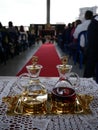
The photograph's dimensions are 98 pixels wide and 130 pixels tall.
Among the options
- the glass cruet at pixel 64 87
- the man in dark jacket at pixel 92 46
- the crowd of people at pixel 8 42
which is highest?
the glass cruet at pixel 64 87

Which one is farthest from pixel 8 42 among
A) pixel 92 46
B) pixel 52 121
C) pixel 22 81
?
pixel 52 121

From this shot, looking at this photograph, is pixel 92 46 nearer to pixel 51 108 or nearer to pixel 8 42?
pixel 51 108

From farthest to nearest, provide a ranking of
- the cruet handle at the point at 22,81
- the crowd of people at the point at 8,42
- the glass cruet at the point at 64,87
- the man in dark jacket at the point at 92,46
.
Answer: the crowd of people at the point at 8,42 < the man in dark jacket at the point at 92,46 < the cruet handle at the point at 22,81 < the glass cruet at the point at 64,87

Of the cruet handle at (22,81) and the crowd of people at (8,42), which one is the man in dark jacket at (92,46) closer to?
the cruet handle at (22,81)

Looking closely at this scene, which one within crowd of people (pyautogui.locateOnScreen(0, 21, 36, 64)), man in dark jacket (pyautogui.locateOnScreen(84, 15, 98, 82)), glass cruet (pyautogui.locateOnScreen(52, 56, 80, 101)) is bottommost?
crowd of people (pyautogui.locateOnScreen(0, 21, 36, 64))

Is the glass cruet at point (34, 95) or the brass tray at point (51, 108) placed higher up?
the glass cruet at point (34, 95)

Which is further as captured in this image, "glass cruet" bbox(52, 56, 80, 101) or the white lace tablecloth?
"glass cruet" bbox(52, 56, 80, 101)

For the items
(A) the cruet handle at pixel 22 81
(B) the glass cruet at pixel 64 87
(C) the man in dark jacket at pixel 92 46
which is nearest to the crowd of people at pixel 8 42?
(C) the man in dark jacket at pixel 92 46

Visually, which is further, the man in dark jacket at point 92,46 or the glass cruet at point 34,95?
the man in dark jacket at point 92,46

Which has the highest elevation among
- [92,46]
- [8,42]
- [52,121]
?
[52,121]

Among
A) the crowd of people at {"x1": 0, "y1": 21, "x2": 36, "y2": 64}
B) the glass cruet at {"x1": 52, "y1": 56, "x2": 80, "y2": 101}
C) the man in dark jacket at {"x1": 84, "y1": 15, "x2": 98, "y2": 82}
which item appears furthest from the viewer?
the crowd of people at {"x1": 0, "y1": 21, "x2": 36, "y2": 64}

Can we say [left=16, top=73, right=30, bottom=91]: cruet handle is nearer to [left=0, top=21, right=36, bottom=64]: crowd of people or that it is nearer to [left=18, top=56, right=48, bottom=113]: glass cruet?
[left=18, top=56, right=48, bottom=113]: glass cruet

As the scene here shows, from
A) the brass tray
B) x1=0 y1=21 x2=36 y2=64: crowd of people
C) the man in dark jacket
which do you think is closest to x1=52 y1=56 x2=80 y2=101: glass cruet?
the brass tray

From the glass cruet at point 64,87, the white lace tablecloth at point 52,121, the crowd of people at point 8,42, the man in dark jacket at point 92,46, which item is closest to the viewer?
the white lace tablecloth at point 52,121
